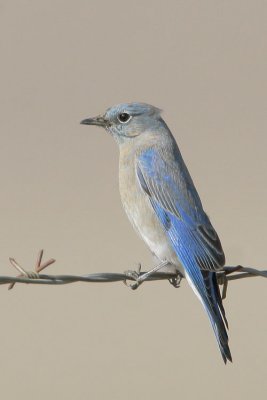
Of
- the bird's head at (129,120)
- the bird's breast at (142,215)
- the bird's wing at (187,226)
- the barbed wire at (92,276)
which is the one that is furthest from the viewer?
the bird's head at (129,120)

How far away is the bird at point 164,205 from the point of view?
22.3 ft

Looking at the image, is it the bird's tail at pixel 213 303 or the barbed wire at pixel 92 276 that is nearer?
the barbed wire at pixel 92 276

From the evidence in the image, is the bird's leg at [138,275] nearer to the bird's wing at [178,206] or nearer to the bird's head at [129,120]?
the bird's wing at [178,206]

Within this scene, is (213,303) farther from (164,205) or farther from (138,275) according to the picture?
(164,205)

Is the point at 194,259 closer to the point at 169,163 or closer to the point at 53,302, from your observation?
the point at 169,163

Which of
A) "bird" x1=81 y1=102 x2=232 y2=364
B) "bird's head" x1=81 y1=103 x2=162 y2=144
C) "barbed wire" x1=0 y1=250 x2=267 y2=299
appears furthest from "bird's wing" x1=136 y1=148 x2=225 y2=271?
"bird's head" x1=81 y1=103 x2=162 y2=144

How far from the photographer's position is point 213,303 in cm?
671

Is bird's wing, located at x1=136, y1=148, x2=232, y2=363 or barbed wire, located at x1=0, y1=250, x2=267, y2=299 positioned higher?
bird's wing, located at x1=136, y1=148, x2=232, y2=363

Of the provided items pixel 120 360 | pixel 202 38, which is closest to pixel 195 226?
pixel 120 360

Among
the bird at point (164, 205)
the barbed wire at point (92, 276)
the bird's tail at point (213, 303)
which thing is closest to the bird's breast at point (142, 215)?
the bird at point (164, 205)

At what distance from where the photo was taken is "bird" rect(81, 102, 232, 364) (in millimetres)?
6805

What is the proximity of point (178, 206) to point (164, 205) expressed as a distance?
4.0 inches

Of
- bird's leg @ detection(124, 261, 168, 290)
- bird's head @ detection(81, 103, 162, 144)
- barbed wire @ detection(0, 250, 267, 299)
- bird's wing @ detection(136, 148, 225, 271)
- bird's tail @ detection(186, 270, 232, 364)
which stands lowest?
bird's tail @ detection(186, 270, 232, 364)

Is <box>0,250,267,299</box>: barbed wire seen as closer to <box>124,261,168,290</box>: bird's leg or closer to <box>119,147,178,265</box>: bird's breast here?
<box>124,261,168,290</box>: bird's leg
